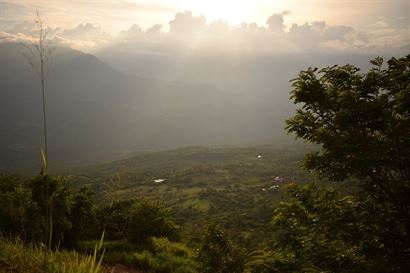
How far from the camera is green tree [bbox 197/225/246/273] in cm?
1505

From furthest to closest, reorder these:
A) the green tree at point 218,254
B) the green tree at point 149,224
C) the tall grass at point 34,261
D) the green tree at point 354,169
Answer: the green tree at point 149,224, the green tree at point 218,254, the green tree at point 354,169, the tall grass at point 34,261

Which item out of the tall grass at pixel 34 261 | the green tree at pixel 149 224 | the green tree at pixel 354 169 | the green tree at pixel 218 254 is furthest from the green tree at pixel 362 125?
the green tree at pixel 149 224

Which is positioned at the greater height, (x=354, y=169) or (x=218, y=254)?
(x=354, y=169)

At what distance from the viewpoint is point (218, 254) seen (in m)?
15.6

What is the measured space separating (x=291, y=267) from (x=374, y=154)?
3946 millimetres

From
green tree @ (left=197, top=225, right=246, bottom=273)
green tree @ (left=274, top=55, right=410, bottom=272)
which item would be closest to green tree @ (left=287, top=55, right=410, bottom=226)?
green tree @ (left=274, top=55, right=410, bottom=272)

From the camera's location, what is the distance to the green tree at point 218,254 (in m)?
15.1

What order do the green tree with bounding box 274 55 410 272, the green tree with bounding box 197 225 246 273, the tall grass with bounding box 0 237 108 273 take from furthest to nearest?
the green tree with bounding box 197 225 246 273, the green tree with bounding box 274 55 410 272, the tall grass with bounding box 0 237 108 273

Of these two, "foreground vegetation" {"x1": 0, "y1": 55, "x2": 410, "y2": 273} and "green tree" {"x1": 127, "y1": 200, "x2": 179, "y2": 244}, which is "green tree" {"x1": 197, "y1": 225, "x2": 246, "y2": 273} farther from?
"green tree" {"x1": 127, "y1": 200, "x2": 179, "y2": 244}

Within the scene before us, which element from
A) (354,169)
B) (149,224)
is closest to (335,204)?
(354,169)

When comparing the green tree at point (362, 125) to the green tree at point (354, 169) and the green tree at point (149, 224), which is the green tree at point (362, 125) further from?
the green tree at point (149, 224)

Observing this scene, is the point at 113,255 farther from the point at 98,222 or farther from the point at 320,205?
the point at 320,205

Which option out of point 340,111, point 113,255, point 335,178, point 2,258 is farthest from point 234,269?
point 2,258

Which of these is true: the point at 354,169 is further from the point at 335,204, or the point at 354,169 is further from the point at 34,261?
the point at 34,261
